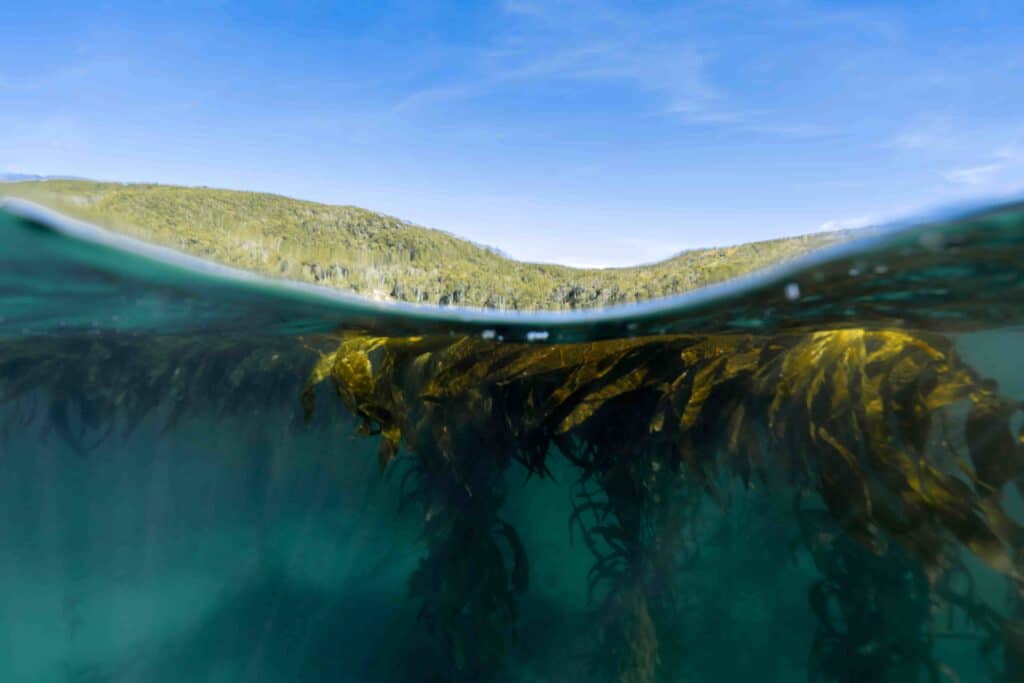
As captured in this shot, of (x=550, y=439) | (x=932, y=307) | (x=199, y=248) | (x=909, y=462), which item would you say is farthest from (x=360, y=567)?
(x=932, y=307)

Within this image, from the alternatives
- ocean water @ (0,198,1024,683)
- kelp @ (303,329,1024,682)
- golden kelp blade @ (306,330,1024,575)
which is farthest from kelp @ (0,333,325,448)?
kelp @ (303,329,1024,682)

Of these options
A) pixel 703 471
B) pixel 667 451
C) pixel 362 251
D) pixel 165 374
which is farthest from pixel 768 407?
pixel 165 374

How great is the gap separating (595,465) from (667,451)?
783mm

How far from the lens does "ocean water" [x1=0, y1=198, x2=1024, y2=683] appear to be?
4863 mm

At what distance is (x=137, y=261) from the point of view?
19.0 ft

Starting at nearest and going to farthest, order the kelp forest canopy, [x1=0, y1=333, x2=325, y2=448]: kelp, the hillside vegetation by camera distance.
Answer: the kelp forest canopy
the hillside vegetation
[x1=0, y1=333, x2=325, y2=448]: kelp

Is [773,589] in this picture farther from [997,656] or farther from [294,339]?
[294,339]

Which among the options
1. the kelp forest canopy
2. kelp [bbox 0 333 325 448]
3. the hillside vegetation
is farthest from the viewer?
kelp [bbox 0 333 325 448]

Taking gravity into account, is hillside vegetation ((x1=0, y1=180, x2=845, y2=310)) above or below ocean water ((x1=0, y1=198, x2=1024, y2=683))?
above

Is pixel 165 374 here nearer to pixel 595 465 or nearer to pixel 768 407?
pixel 595 465

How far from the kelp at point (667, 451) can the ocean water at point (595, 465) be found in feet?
0.09

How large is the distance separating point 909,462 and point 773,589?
5466 millimetres

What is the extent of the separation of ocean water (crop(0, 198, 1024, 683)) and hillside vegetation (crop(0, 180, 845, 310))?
321mm

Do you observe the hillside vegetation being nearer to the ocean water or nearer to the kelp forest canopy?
the ocean water
